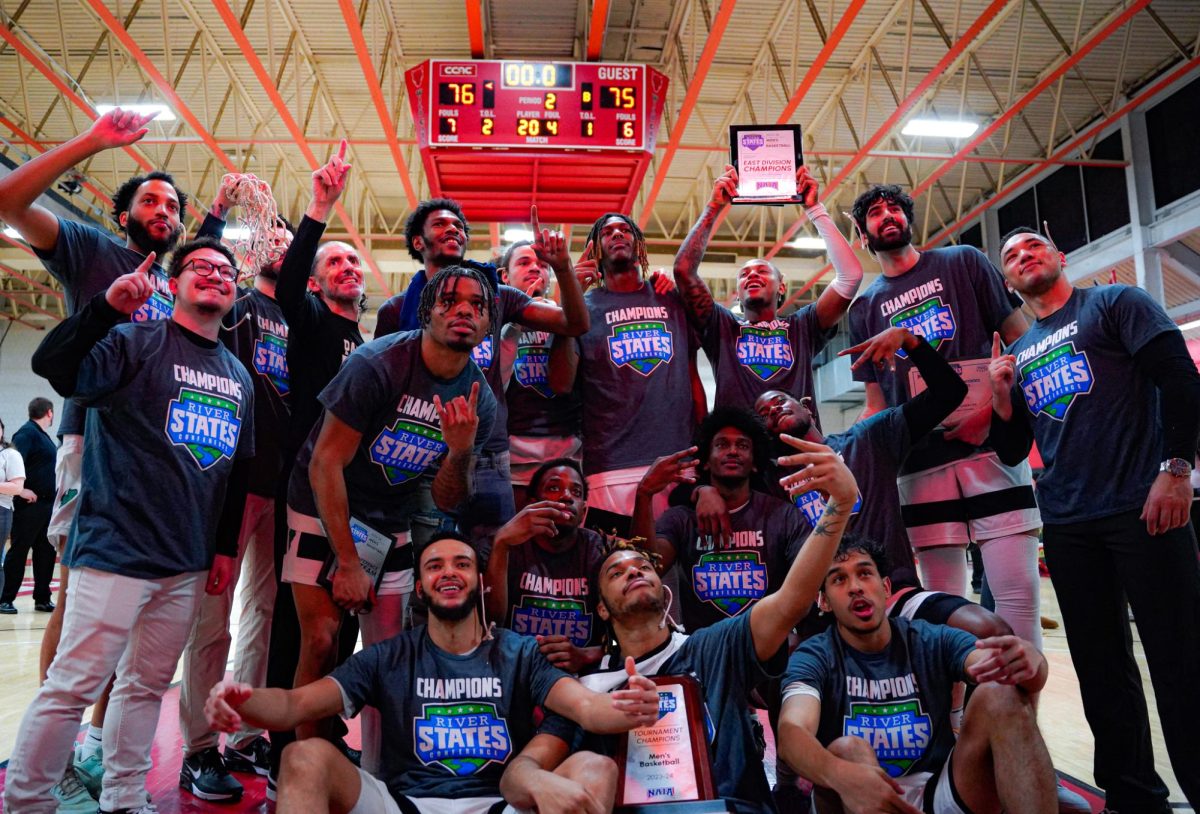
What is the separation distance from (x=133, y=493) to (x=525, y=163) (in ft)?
20.2

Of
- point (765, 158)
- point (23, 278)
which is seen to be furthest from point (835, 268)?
point (23, 278)

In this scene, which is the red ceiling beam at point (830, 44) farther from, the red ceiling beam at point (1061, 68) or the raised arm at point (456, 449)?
the raised arm at point (456, 449)

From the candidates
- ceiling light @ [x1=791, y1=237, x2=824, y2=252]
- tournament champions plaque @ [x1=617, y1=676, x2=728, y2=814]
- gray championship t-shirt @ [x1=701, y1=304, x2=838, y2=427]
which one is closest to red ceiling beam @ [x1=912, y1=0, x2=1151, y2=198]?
ceiling light @ [x1=791, y1=237, x2=824, y2=252]

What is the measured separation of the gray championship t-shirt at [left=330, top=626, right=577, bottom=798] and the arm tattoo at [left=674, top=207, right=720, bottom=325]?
6.46 ft

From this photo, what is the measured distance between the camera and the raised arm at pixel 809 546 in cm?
257

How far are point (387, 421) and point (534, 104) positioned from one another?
5664mm

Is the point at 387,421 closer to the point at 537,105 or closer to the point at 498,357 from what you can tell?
the point at 498,357

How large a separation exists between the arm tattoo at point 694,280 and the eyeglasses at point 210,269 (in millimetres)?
1984

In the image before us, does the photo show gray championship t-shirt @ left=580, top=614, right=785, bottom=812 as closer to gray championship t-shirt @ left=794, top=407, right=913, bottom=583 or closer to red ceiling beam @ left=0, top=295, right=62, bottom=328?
gray championship t-shirt @ left=794, top=407, right=913, bottom=583

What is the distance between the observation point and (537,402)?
4.19 meters

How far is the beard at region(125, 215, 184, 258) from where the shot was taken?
352cm

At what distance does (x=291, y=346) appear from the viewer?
349cm

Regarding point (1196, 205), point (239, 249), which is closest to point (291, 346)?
point (239, 249)

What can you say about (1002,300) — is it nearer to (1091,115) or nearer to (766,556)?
(766,556)
